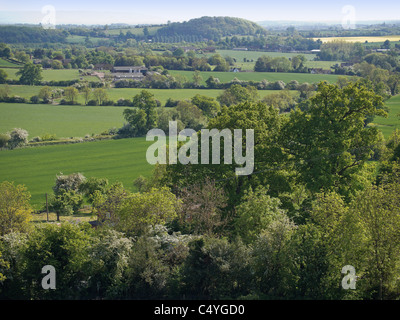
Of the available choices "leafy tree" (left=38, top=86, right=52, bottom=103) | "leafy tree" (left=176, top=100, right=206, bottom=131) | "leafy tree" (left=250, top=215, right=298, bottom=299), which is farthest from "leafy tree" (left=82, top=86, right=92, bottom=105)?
"leafy tree" (left=250, top=215, right=298, bottom=299)

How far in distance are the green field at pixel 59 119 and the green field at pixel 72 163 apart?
8.04m

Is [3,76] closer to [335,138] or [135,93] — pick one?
[135,93]

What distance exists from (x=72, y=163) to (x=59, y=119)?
23410 mm

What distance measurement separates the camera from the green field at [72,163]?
42.5 m

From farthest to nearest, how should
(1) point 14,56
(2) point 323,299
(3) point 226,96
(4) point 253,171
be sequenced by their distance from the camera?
(1) point 14,56
(3) point 226,96
(4) point 253,171
(2) point 323,299

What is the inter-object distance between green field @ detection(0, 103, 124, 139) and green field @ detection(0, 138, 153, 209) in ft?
26.4

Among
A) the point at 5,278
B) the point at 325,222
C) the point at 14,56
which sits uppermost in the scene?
the point at 14,56

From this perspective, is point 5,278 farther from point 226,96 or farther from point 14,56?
point 14,56

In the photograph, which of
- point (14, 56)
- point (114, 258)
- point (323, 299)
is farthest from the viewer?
point (14, 56)

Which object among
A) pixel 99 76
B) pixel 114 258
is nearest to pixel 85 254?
pixel 114 258

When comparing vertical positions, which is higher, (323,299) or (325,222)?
(325,222)

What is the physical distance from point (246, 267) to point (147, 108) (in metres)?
48.9

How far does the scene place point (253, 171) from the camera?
84.0ft

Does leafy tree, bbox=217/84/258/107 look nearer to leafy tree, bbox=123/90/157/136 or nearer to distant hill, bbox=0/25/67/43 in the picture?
leafy tree, bbox=123/90/157/136
